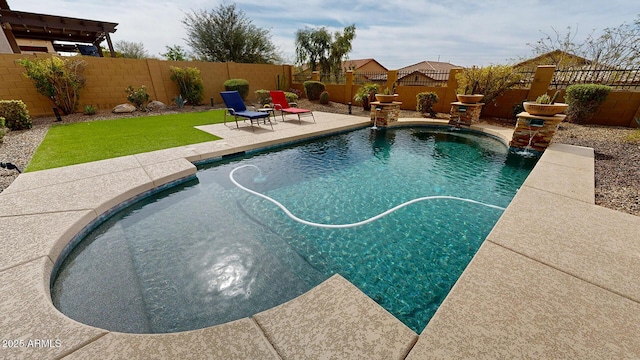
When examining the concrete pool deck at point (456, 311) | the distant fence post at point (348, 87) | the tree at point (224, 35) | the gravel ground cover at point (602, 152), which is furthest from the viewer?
the tree at point (224, 35)

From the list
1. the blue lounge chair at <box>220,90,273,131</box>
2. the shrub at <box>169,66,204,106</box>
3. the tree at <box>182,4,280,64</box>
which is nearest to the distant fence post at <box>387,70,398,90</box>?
the blue lounge chair at <box>220,90,273,131</box>

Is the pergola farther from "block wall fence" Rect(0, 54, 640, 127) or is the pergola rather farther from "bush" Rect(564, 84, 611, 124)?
"bush" Rect(564, 84, 611, 124)

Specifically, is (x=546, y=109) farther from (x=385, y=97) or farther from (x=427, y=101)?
(x=427, y=101)

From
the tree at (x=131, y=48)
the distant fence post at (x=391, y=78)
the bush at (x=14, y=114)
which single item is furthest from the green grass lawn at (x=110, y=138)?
the tree at (x=131, y=48)

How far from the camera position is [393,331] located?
4.65 feet

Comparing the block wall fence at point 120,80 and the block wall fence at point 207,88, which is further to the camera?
the block wall fence at point 120,80

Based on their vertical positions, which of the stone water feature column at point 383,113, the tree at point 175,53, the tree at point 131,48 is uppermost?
the tree at point 131,48

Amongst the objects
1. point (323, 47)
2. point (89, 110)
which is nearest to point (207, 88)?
point (89, 110)

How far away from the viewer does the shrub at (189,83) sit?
39.6ft

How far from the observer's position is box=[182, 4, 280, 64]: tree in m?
17.5

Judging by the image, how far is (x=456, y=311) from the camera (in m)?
1.53

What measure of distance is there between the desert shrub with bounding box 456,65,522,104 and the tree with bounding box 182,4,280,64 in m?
15.9

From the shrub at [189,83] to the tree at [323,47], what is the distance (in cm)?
1238

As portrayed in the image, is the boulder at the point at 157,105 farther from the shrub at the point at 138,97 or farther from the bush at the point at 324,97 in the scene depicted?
the bush at the point at 324,97
